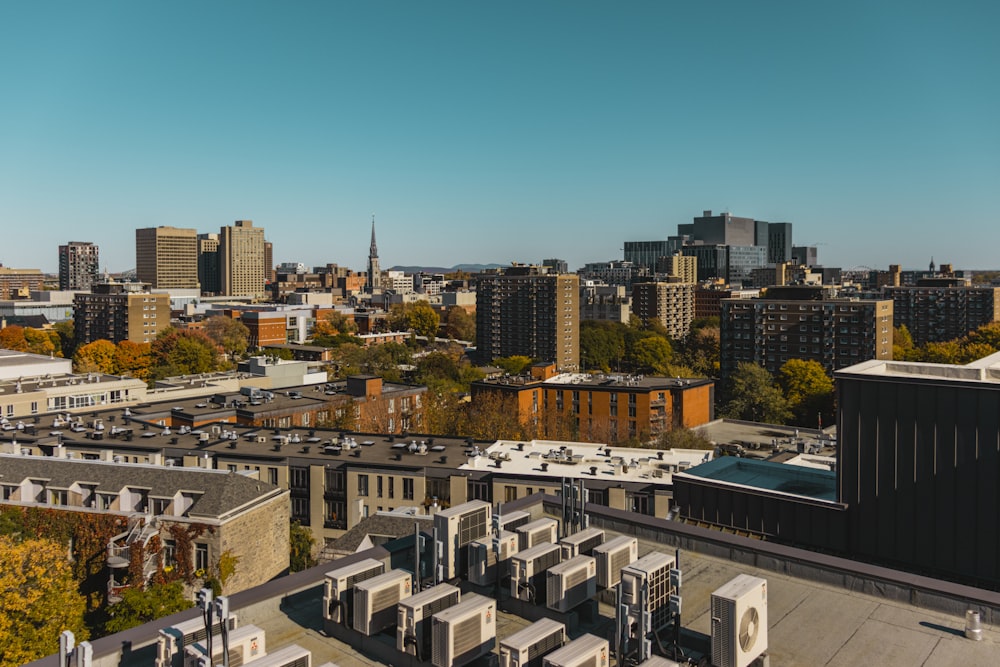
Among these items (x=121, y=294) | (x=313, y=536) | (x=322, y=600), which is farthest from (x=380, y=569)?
(x=121, y=294)

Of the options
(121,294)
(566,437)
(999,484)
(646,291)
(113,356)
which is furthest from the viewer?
(646,291)

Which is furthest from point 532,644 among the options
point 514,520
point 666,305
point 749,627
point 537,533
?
point 666,305

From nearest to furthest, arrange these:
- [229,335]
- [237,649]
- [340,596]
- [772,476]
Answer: [237,649] < [340,596] < [772,476] < [229,335]

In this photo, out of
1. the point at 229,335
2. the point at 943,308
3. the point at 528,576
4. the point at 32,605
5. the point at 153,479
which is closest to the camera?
the point at 528,576

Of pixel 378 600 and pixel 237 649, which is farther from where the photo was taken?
pixel 378 600

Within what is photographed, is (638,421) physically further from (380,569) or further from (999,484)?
(380,569)

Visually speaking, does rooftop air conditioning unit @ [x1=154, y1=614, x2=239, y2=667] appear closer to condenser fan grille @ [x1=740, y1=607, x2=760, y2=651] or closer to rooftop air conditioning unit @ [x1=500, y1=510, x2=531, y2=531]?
rooftop air conditioning unit @ [x1=500, y1=510, x2=531, y2=531]

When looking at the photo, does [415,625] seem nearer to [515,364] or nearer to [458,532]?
[458,532]

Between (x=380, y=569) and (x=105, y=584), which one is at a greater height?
(x=380, y=569)
